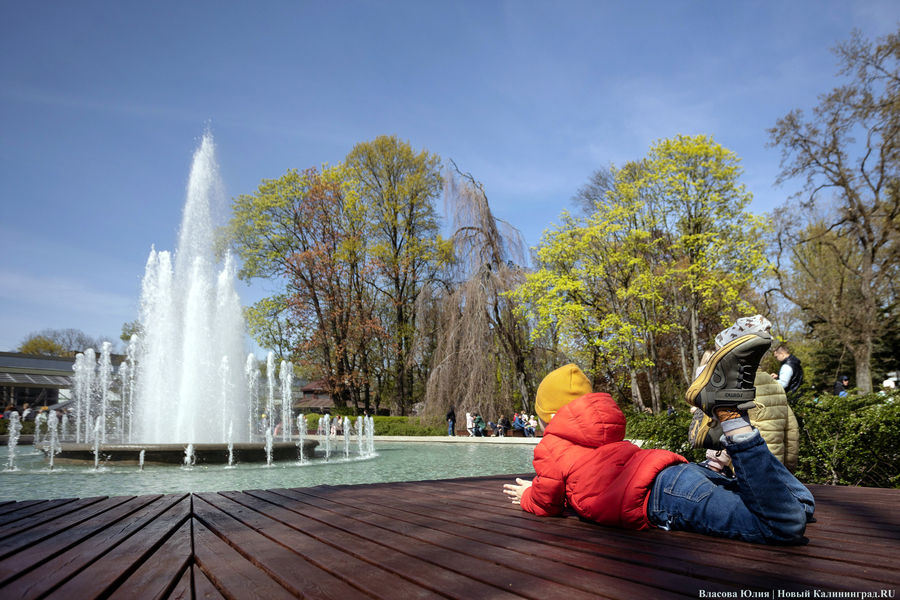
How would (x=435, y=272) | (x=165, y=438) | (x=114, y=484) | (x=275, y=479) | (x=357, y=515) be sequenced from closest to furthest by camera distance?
(x=357, y=515), (x=114, y=484), (x=275, y=479), (x=165, y=438), (x=435, y=272)

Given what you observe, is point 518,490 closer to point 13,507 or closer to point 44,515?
point 44,515

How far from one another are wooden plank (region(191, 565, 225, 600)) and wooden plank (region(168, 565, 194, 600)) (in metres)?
0.02

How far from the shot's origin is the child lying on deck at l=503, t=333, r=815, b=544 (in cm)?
213

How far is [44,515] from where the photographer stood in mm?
3330

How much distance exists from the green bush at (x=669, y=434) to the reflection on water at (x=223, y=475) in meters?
2.77

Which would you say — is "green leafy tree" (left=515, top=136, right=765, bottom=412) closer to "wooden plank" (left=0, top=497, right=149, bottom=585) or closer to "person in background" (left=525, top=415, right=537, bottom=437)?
"person in background" (left=525, top=415, right=537, bottom=437)

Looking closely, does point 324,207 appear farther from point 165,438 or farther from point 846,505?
point 846,505

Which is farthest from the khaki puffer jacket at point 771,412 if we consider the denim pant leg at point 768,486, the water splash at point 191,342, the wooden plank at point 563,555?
the water splash at point 191,342

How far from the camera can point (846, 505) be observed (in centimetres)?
337

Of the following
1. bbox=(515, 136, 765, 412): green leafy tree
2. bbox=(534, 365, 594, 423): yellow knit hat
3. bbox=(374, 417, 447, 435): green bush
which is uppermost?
bbox=(515, 136, 765, 412): green leafy tree

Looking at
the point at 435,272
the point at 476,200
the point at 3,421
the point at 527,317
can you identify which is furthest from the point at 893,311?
the point at 3,421

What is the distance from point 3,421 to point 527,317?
19826 mm

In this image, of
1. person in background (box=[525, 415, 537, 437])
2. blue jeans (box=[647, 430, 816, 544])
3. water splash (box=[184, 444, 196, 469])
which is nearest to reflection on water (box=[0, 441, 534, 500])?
water splash (box=[184, 444, 196, 469])

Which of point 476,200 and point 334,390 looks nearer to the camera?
point 476,200
